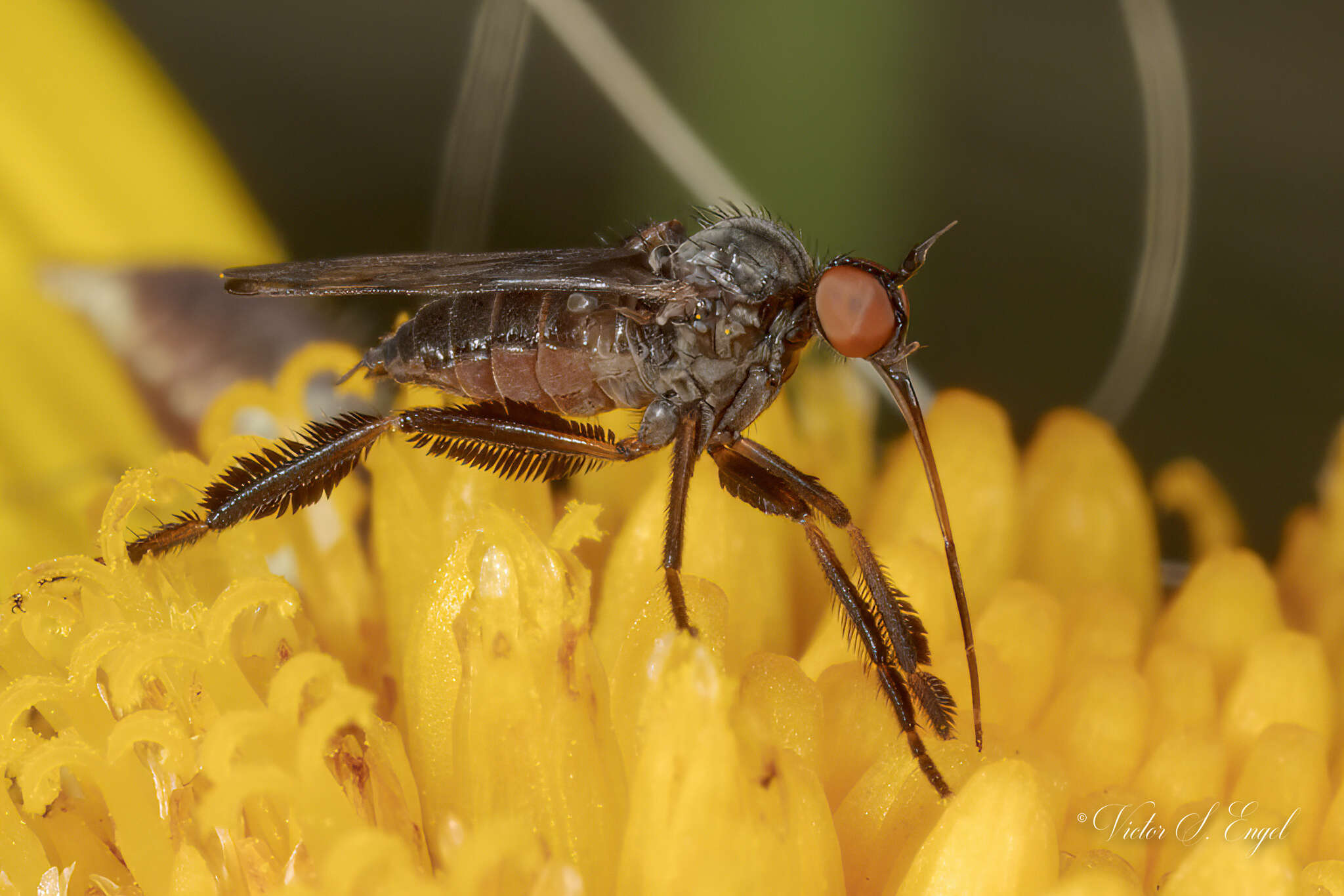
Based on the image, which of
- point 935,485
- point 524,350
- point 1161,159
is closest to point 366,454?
point 524,350

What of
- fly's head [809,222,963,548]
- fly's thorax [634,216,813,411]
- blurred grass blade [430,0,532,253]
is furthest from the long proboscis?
blurred grass blade [430,0,532,253]

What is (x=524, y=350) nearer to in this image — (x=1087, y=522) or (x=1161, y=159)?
(x=1087, y=522)

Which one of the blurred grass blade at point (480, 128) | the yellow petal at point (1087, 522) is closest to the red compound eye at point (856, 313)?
the yellow petal at point (1087, 522)

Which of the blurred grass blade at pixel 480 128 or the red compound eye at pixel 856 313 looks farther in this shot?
the blurred grass blade at pixel 480 128

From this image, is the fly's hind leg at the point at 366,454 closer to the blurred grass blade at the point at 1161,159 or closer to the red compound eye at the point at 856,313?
the red compound eye at the point at 856,313

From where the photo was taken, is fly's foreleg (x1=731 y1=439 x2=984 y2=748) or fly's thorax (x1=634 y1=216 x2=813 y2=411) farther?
fly's thorax (x1=634 y1=216 x2=813 y2=411)

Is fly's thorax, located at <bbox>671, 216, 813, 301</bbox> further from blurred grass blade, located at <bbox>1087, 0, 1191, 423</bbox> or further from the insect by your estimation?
blurred grass blade, located at <bbox>1087, 0, 1191, 423</bbox>

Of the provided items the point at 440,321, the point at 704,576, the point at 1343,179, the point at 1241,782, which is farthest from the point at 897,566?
the point at 1343,179
